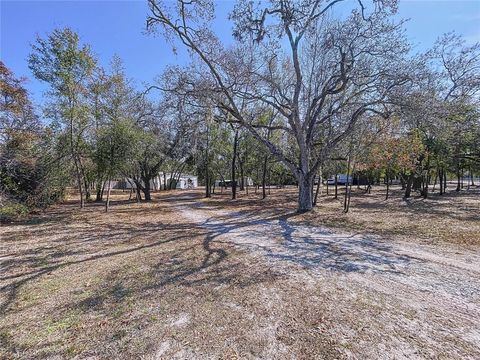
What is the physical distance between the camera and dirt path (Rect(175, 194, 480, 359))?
2426 millimetres

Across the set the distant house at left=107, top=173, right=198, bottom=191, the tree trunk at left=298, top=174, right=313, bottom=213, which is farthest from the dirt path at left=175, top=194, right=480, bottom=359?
the distant house at left=107, top=173, right=198, bottom=191

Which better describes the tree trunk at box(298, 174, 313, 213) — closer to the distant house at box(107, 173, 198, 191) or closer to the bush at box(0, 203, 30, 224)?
the bush at box(0, 203, 30, 224)

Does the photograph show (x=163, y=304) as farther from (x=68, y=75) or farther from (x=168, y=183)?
(x=168, y=183)

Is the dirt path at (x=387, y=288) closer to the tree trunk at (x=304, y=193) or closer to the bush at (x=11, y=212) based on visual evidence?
the tree trunk at (x=304, y=193)

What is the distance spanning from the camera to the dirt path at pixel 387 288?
2426 mm

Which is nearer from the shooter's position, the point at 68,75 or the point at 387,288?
the point at 387,288

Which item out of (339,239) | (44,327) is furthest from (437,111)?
(44,327)

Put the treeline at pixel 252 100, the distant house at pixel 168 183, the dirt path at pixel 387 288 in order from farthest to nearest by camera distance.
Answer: the distant house at pixel 168 183
the treeline at pixel 252 100
the dirt path at pixel 387 288

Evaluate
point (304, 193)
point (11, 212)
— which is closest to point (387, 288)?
point (304, 193)

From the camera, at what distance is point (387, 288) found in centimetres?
360

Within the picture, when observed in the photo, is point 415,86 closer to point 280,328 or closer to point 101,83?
point 280,328

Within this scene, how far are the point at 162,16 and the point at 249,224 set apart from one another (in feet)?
26.9

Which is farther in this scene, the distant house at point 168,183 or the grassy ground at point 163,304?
the distant house at point 168,183

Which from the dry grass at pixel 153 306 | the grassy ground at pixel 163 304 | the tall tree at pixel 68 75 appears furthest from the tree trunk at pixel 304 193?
the tall tree at pixel 68 75
